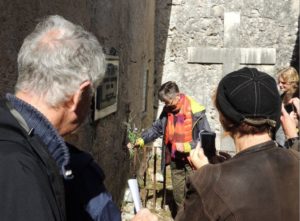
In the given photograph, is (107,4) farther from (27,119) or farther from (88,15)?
(27,119)

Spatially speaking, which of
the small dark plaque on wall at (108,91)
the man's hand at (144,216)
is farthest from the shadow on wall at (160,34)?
the man's hand at (144,216)

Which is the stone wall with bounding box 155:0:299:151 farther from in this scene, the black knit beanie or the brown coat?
the brown coat

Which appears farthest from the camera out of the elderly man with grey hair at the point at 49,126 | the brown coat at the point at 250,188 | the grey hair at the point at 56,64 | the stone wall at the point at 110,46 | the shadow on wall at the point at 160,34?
the shadow on wall at the point at 160,34

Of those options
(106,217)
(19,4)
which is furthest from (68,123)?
(19,4)

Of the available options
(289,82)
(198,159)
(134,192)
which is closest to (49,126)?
(134,192)

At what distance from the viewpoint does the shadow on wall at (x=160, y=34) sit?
27.5 feet

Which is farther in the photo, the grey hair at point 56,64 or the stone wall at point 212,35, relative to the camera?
the stone wall at point 212,35

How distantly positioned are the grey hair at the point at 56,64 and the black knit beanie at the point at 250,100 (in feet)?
2.13

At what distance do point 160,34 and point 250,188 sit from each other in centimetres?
709

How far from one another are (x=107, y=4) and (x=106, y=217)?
3.19 metres

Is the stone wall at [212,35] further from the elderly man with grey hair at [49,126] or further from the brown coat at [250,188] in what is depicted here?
the elderly man with grey hair at [49,126]

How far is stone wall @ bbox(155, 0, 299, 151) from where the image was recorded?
26.8 feet

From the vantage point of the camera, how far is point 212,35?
8.32 meters

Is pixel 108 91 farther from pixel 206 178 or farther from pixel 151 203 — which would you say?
pixel 206 178
